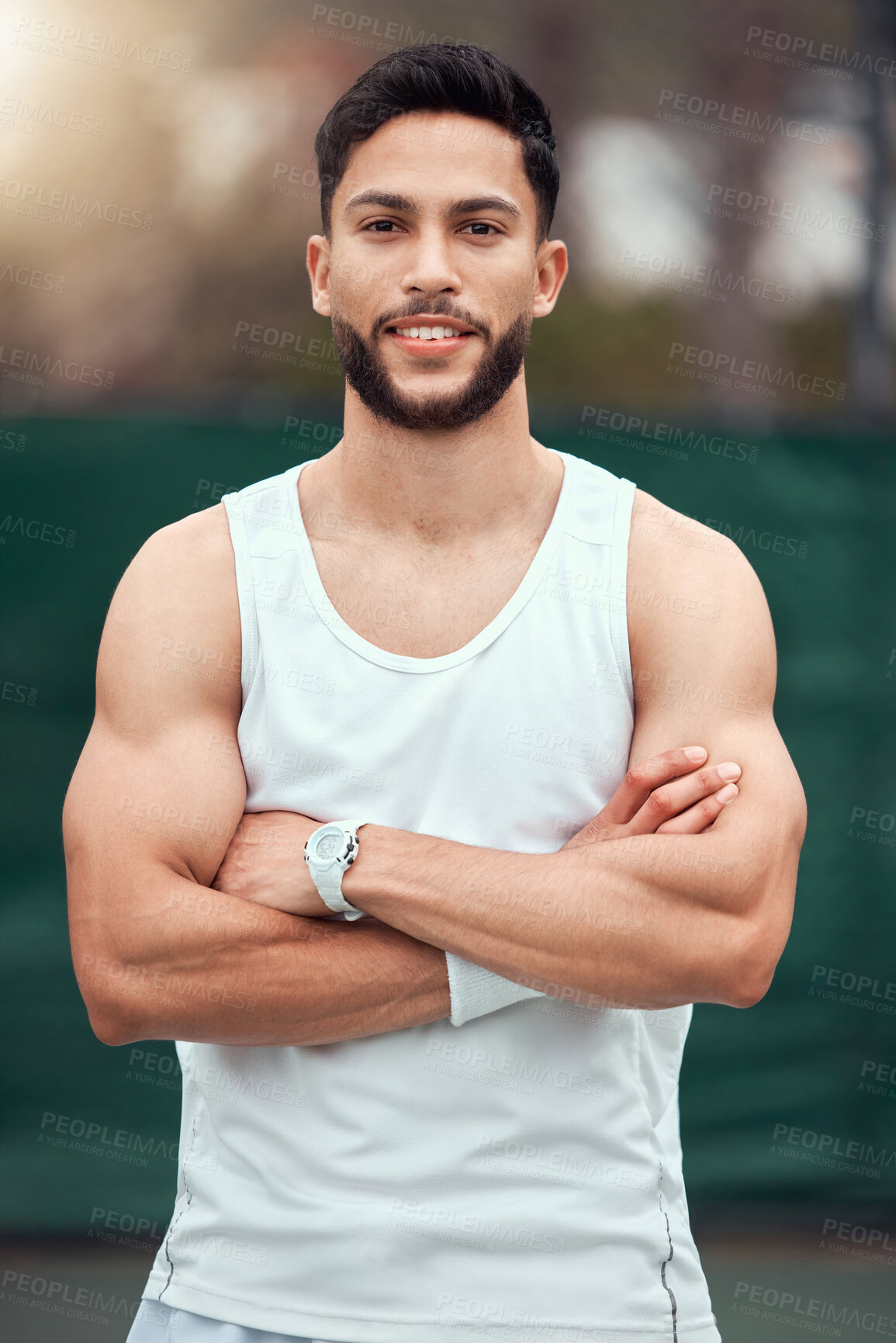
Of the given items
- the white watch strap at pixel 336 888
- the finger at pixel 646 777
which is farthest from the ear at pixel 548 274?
the white watch strap at pixel 336 888

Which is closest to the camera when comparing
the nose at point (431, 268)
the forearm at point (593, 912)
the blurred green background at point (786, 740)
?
the forearm at point (593, 912)

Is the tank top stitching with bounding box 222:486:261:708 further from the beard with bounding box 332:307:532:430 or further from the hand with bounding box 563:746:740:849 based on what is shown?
the hand with bounding box 563:746:740:849

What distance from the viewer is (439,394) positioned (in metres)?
2.05

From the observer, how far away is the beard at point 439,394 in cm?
206

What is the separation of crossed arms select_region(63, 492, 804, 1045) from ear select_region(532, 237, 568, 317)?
533 mm

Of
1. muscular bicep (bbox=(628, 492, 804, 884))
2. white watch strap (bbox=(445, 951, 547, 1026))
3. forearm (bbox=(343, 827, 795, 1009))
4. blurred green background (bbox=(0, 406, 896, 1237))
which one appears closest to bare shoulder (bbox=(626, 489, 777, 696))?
muscular bicep (bbox=(628, 492, 804, 884))

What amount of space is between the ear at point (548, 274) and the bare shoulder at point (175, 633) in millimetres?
690

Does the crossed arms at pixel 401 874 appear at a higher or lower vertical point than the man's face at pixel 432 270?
lower

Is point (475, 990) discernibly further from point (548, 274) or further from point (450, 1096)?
point (548, 274)

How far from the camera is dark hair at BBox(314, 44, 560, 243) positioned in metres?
2.08

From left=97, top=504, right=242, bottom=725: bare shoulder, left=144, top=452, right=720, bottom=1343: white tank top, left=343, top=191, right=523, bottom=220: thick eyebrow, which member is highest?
Result: left=343, top=191, right=523, bottom=220: thick eyebrow

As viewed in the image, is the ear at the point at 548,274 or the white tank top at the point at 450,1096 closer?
the white tank top at the point at 450,1096

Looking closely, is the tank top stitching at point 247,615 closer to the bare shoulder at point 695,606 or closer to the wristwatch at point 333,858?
the wristwatch at point 333,858

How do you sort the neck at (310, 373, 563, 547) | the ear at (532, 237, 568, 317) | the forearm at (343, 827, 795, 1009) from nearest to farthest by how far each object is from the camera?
1. the forearm at (343, 827, 795, 1009)
2. the neck at (310, 373, 563, 547)
3. the ear at (532, 237, 568, 317)
